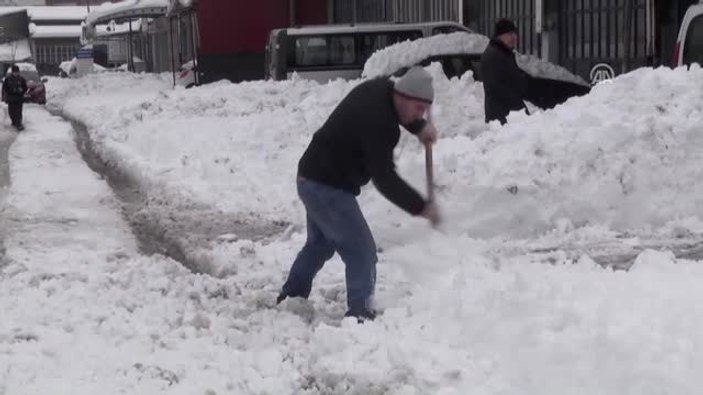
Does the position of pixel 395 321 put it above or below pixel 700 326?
below

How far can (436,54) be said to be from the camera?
58.9 feet

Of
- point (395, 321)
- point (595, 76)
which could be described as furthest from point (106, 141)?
point (395, 321)

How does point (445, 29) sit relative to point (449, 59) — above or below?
above

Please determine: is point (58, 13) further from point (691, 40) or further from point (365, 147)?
point (365, 147)

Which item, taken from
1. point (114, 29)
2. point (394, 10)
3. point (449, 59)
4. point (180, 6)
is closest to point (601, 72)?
point (449, 59)

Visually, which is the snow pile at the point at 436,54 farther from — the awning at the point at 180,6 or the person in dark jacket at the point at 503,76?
the awning at the point at 180,6

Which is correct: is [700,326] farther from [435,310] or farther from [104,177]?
[104,177]

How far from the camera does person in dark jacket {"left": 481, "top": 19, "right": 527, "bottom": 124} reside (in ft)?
35.0

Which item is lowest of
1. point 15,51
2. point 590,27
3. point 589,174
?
point 15,51

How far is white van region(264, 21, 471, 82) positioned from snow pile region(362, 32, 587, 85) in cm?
434

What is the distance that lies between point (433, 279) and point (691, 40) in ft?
20.4

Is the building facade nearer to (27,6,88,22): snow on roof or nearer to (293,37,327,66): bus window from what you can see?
(293,37,327,66): bus window

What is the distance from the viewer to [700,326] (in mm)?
5020

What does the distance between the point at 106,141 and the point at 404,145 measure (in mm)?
9971
